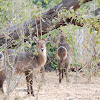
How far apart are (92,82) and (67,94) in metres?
1.79

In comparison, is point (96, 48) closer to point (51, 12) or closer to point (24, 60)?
point (51, 12)

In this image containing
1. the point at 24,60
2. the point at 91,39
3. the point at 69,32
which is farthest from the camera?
the point at 69,32

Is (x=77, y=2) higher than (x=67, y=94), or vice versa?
(x=77, y=2)

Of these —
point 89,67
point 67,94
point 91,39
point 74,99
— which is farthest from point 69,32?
point 74,99

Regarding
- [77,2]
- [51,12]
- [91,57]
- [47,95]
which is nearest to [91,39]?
[91,57]

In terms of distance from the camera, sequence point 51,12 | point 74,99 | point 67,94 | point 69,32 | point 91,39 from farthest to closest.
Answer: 1. point 51,12
2. point 69,32
3. point 91,39
4. point 67,94
5. point 74,99

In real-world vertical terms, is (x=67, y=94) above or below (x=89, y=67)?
below

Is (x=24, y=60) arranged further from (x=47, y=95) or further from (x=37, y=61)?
(x=47, y=95)

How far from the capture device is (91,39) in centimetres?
541

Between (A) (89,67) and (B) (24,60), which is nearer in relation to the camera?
(B) (24,60)

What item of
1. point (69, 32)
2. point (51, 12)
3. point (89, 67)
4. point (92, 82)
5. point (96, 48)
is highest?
point (51, 12)

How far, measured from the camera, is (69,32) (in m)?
5.78

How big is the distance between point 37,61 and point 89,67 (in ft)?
4.99

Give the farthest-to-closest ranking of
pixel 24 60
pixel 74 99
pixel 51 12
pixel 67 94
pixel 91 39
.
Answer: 1. pixel 51 12
2. pixel 91 39
3. pixel 24 60
4. pixel 67 94
5. pixel 74 99
